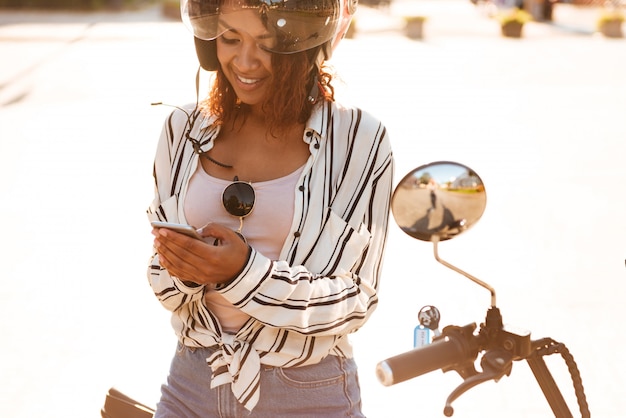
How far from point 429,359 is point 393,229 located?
20.3 ft

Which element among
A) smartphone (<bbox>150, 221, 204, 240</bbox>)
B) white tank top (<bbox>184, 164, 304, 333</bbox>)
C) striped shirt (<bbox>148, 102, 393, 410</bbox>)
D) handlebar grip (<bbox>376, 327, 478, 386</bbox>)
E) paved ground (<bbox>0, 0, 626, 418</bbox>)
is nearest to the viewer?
handlebar grip (<bbox>376, 327, 478, 386</bbox>)

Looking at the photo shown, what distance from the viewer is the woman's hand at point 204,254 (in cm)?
204

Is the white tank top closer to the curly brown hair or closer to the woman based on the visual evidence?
the woman

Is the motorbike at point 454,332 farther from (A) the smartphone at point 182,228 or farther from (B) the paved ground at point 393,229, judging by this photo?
(B) the paved ground at point 393,229

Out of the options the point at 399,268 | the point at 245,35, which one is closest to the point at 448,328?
the point at 245,35

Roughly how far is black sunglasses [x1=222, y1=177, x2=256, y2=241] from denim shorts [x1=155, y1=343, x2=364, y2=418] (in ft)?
1.06

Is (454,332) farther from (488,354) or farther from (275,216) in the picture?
(275,216)

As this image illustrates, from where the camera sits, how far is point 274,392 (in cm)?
226

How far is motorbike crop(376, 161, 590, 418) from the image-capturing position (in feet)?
5.80

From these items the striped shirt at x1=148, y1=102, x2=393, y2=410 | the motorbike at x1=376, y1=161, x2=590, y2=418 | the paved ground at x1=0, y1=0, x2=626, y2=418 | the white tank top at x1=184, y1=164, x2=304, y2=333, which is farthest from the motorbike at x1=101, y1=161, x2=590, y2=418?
the paved ground at x1=0, y1=0, x2=626, y2=418

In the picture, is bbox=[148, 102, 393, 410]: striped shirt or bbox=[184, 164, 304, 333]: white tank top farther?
bbox=[184, 164, 304, 333]: white tank top

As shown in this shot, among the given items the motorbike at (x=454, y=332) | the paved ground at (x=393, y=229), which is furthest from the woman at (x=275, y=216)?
the motorbike at (x=454, y=332)

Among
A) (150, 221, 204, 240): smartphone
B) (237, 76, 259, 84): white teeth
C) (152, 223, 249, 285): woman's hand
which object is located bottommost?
(152, 223, 249, 285): woman's hand

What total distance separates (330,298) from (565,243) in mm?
5555
